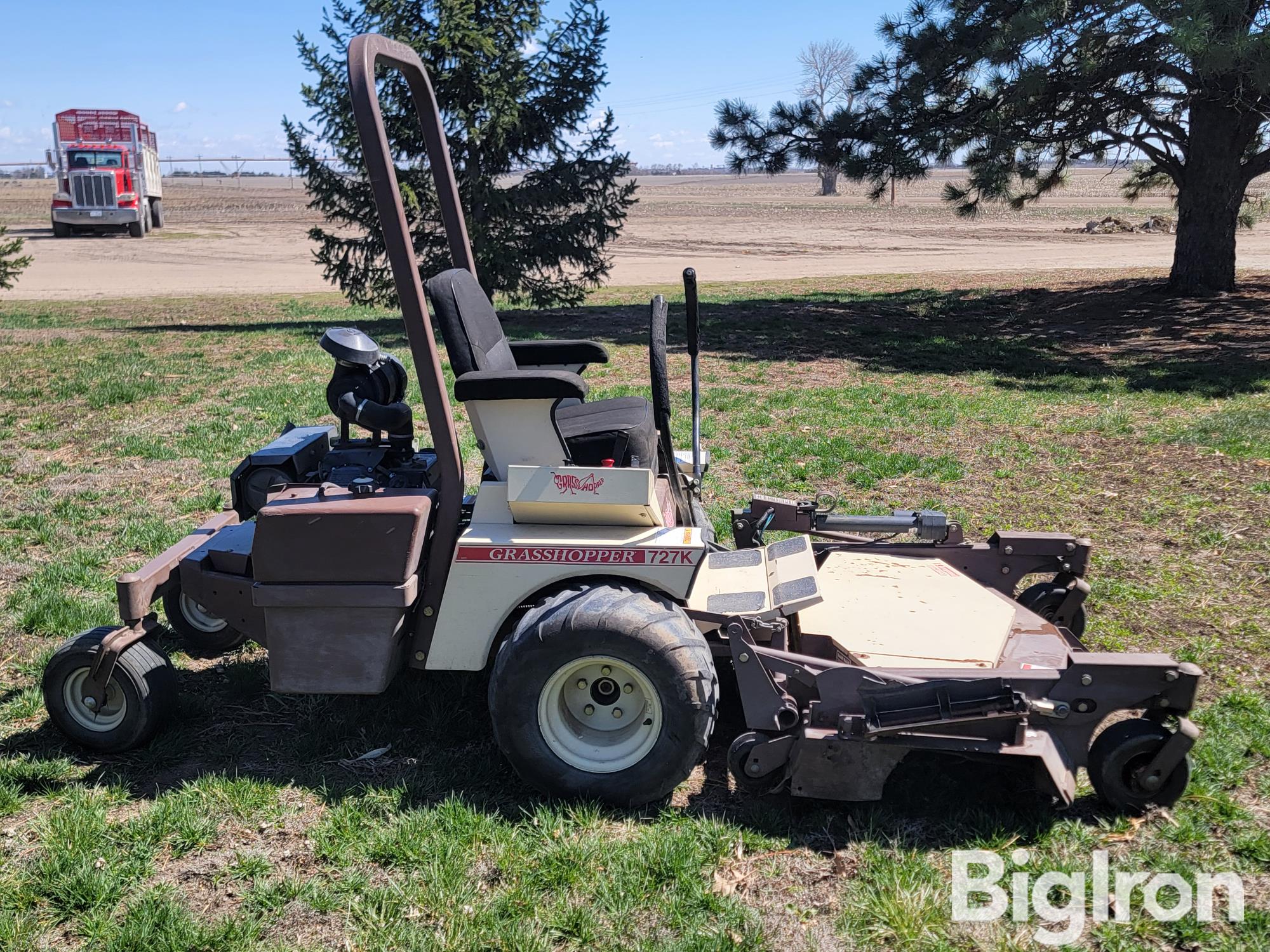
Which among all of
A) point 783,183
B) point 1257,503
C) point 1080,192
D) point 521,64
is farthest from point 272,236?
point 783,183

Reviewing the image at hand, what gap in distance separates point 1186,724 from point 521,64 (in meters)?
13.3

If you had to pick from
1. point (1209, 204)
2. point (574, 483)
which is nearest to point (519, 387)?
point (574, 483)

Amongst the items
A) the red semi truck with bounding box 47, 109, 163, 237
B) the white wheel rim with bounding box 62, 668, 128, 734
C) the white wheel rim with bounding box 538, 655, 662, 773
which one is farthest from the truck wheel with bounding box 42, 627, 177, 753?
the red semi truck with bounding box 47, 109, 163, 237

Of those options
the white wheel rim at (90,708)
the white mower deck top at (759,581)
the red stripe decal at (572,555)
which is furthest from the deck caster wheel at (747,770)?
the white wheel rim at (90,708)

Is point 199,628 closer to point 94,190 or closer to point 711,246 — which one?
point 711,246

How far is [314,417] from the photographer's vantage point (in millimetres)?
8781

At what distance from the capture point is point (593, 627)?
326 cm

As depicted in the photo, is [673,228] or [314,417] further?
[673,228]

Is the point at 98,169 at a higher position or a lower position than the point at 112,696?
higher

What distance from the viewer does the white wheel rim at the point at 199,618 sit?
15.4ft

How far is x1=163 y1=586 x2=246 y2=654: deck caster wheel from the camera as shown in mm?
4688

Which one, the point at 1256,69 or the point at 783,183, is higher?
the point at 783,183

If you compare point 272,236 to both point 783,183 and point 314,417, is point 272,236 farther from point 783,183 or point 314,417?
point 783,183

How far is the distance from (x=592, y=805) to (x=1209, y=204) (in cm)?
1358
